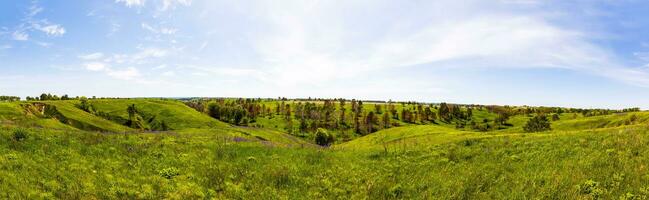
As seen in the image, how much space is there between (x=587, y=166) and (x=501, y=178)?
361cm

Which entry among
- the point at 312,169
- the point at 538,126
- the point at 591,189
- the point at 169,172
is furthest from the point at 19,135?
the point at 538,126

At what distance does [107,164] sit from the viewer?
16656 mm

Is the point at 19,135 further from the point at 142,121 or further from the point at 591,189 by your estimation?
the point at 142,121

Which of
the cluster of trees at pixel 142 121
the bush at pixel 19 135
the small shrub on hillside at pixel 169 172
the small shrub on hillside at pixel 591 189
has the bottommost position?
the cluster of trees at pixel 142 121

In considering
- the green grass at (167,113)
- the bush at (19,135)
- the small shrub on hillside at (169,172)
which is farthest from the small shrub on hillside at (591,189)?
the green grass at (167,113)

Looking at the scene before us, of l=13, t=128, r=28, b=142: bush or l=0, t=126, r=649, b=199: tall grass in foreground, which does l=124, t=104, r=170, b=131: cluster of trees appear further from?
l=0, t=126, r=649, b=199: tall grass in foreground

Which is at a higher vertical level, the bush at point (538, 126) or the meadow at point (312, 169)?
the meadow at point (312, 169)

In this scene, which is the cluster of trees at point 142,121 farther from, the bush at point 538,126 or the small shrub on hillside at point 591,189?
the bush at point 538,126

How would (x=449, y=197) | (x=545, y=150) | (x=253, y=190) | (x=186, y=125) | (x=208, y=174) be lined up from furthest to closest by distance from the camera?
(x=186, y=125)
(x=545, y=150)
(x=208, y=174)
(x=253, y=190)
(x=449, y=197)

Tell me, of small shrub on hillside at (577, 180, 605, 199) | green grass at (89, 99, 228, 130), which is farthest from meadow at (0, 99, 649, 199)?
green grass at (89, 99, 228, 130)

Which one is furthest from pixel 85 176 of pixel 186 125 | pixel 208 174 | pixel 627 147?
pixel 186 125

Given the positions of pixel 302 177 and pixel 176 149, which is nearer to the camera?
pixel 302 177

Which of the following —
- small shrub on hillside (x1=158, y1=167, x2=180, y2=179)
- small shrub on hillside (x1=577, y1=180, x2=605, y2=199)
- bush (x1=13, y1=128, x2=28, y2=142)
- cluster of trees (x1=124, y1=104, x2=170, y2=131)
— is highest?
bush (x1=13, y1=128, x2=28, y2=142)

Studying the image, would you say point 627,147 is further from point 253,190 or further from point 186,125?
point 186,125
